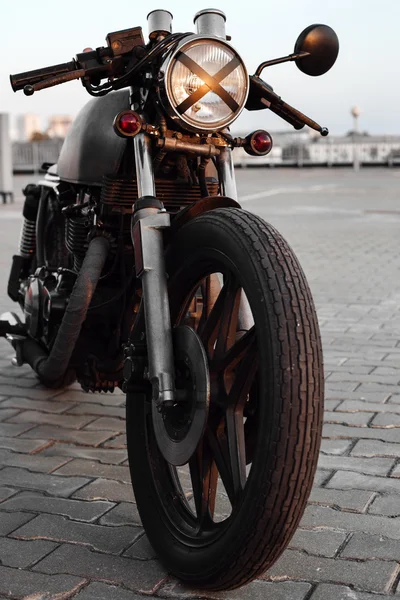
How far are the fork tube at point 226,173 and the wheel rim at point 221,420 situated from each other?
1.07 ft

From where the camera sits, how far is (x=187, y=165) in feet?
10.4

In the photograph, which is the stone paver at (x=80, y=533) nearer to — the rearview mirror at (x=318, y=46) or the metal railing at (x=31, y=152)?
the rearview mirror at (x=318, y=46)

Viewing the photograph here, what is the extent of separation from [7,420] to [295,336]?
88.4 inches

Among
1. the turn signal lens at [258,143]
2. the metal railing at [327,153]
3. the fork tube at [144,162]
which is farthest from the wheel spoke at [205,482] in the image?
the metal railing at [327,153]

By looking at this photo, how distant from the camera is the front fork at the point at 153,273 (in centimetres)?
252

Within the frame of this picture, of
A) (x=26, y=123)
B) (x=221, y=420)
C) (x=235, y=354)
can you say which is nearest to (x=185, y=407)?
(x=221, y=420)

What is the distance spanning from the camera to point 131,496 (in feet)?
10.4

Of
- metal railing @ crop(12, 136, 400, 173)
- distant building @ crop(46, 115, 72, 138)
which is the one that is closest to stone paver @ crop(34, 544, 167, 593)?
metal railing @ crop(12, 136, 400, 173)

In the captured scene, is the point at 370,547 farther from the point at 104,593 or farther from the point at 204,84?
the point at 204,84

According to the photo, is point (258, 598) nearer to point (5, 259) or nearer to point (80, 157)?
point (80, 157)

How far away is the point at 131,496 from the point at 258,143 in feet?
4.01

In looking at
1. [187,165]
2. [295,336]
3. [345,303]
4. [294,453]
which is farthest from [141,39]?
[345,303]

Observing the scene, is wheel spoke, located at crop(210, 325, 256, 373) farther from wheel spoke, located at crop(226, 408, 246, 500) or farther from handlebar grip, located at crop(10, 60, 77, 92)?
handlebar grip, located at crop(10, 60, 77, 92)

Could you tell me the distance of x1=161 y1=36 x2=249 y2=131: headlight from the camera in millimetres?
2590
